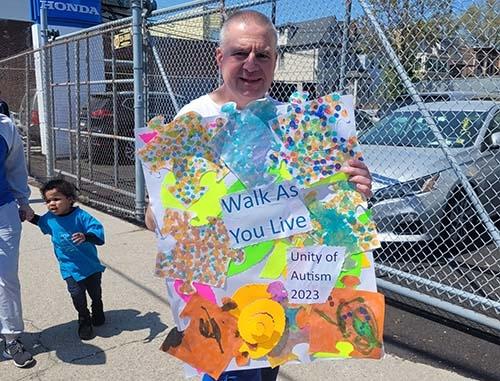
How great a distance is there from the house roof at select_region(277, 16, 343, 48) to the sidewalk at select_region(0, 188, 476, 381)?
8.30 ft

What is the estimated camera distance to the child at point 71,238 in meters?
3.53

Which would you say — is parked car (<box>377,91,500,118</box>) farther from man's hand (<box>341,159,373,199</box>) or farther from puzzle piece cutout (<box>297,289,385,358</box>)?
puzzle piece cutout (<box>297,289,385,358</box>)

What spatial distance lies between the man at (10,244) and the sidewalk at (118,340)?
0.14m

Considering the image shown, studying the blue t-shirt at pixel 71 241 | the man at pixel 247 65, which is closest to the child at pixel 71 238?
the blue t-shirt at pixel 71 241

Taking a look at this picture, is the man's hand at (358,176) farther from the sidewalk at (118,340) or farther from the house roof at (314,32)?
the house roof at (314,32)

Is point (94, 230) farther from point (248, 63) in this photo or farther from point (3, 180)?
point (248, 63)

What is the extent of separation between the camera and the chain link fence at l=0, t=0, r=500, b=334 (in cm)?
365

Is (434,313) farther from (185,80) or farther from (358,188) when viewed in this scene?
(185,80)

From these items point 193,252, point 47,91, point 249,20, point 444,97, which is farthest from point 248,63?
point 47,91

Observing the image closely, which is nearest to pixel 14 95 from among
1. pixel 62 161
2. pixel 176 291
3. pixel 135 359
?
pixel 62 161

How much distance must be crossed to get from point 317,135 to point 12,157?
2406 mm

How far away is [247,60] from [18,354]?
2.57m

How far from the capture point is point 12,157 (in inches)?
130

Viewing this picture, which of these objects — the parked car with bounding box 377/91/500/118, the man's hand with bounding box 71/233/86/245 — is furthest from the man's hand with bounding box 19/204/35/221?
the parked car with bounding box 377/91/500/118
